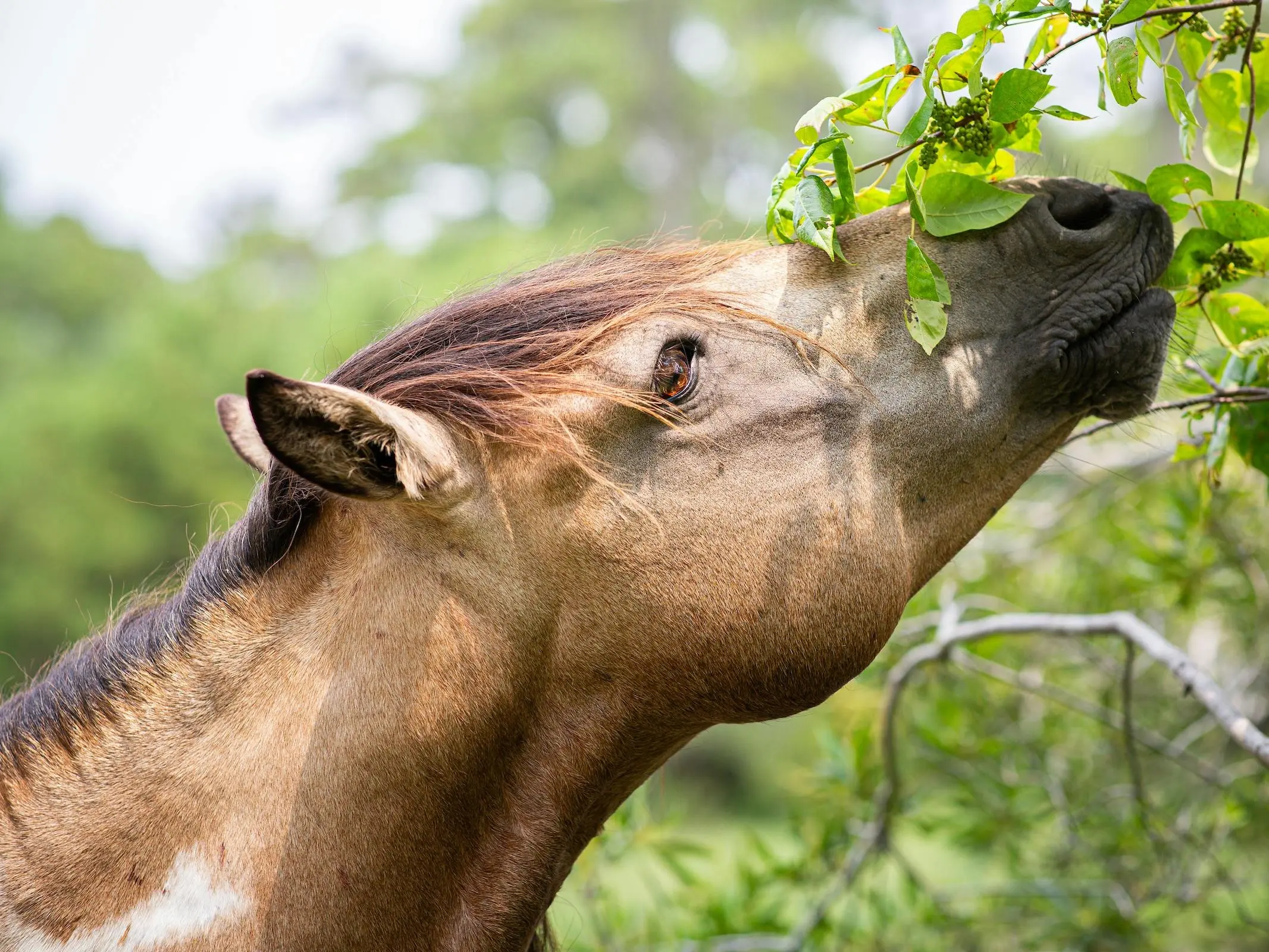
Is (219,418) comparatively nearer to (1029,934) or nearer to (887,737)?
(887,737)

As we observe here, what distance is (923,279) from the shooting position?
1965mm

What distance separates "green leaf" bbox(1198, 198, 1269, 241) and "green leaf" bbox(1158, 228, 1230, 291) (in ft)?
0.07

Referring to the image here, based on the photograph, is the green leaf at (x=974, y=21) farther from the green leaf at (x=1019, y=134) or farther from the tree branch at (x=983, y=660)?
the tree branch at (x=983, y=660)

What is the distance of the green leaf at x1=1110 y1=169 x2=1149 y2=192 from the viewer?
2148 mm

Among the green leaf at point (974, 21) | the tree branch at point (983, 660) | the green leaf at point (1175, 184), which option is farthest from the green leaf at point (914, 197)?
the tree branch at point (983, 660)

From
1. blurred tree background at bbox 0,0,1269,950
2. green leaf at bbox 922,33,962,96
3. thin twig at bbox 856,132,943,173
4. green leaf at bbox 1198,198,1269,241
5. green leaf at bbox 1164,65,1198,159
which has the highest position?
green leaf at bbox 922,33,962,96

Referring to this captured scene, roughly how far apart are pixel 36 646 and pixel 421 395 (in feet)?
70.2

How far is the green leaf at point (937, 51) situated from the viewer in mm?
1817

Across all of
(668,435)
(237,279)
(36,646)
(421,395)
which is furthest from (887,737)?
(237,279)

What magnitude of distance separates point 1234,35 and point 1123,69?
383 millimetres

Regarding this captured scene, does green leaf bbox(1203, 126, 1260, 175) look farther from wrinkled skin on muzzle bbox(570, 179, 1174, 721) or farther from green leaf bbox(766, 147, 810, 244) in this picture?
green leaf bbox(766, 147, 810, 244)

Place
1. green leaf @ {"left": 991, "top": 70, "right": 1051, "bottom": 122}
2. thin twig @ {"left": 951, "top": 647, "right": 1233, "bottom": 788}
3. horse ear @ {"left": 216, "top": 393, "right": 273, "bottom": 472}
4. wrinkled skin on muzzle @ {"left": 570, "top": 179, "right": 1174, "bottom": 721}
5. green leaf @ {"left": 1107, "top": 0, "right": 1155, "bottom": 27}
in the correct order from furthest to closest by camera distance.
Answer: thin twig @ {"left": 951, "top": 647, "right": 1233, "bottom": 788}, horse ear @ {"left": 216, "top": 393, "right": 273, "bottom": 472}, wrinkled skin on muzzle @ {"left": 570, "top": 179, "right": 1174, "bottom": 721}, green leaf @ {"left": 991, "top": 70, "right": 1051, "bottom": 122}, green leaf @ {"left": 1107, "top": 0, "right": 1155, "bottom": 27}

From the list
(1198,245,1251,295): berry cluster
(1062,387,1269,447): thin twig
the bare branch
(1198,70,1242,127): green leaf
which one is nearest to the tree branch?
the bare branch

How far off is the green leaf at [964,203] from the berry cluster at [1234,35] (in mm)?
462
